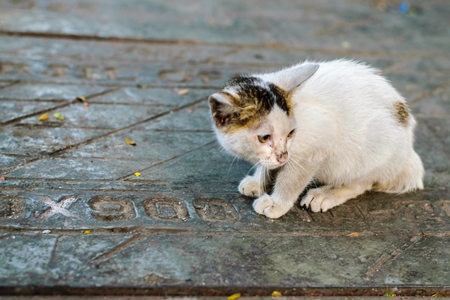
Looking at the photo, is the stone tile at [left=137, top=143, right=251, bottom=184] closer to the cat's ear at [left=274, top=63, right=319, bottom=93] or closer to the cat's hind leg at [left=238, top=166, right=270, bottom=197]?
the cat's hind leg at [left=238, top=166, right=270, bottom=197]

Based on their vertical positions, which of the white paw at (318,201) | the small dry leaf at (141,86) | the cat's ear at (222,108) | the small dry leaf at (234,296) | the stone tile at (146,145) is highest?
the cat's ear at (222,108)

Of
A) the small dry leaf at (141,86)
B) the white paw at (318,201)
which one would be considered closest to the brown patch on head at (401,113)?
the white paw at (318,201)

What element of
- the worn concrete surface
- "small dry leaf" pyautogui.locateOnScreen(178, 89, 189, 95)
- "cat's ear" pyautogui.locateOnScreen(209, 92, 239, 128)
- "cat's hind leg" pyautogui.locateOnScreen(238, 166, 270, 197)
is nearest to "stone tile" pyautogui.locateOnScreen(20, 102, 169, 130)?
the worn concrete surface

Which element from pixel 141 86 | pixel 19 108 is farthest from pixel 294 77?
pixel 19 108

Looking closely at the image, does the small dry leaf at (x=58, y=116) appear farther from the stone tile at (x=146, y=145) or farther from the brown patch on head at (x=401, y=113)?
the brown patch on head at (x=401, y=113)

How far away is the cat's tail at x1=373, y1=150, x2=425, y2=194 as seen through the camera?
4137 mm

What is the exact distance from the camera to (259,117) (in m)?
3.46

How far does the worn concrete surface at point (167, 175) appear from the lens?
3.22m

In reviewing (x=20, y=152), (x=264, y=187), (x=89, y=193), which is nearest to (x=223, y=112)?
(x=264, y=187)

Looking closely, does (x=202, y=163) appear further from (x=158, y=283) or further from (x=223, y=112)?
(x=158, y=283)

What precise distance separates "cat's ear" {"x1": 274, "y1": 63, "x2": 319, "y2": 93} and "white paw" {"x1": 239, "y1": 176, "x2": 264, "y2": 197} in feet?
2.27

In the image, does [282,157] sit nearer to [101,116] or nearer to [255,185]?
[255,185]

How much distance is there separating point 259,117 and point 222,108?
0.72ft

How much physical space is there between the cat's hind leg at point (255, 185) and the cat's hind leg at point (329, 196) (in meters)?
0.28
